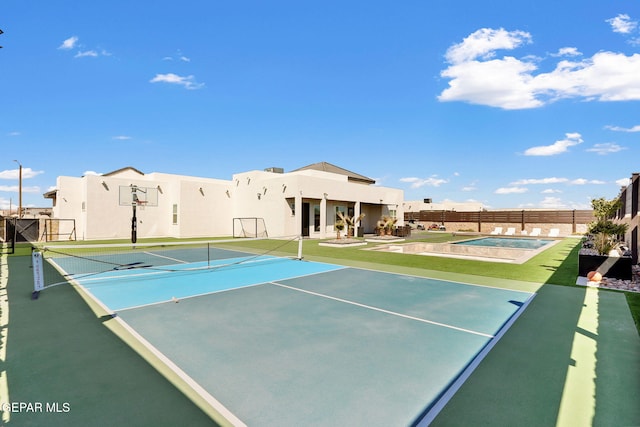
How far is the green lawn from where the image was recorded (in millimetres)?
3020

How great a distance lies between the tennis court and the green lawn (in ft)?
0.86

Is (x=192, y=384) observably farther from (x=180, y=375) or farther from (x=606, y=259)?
(x=606, y=259)

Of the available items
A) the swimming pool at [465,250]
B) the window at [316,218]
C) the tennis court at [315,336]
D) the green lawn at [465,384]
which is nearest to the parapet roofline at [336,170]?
the window at [316,218]

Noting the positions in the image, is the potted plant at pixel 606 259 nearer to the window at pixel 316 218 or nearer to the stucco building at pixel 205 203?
the stucco building at pixel 205 203

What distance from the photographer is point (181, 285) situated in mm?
8820

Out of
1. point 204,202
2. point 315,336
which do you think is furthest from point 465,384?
point 204,202

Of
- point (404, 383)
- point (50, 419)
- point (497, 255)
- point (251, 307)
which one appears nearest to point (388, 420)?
point (404, 383)

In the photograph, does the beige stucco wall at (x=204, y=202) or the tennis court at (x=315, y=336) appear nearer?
the tennis court at (x=315, y=336)

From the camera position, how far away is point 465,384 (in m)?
3.57

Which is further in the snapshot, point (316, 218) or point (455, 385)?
point (316, 218)

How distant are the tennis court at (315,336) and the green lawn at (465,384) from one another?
0.86ft

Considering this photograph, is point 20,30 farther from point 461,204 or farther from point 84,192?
point 461,204

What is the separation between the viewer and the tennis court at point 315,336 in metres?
3.25

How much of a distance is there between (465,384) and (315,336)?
229 cm
